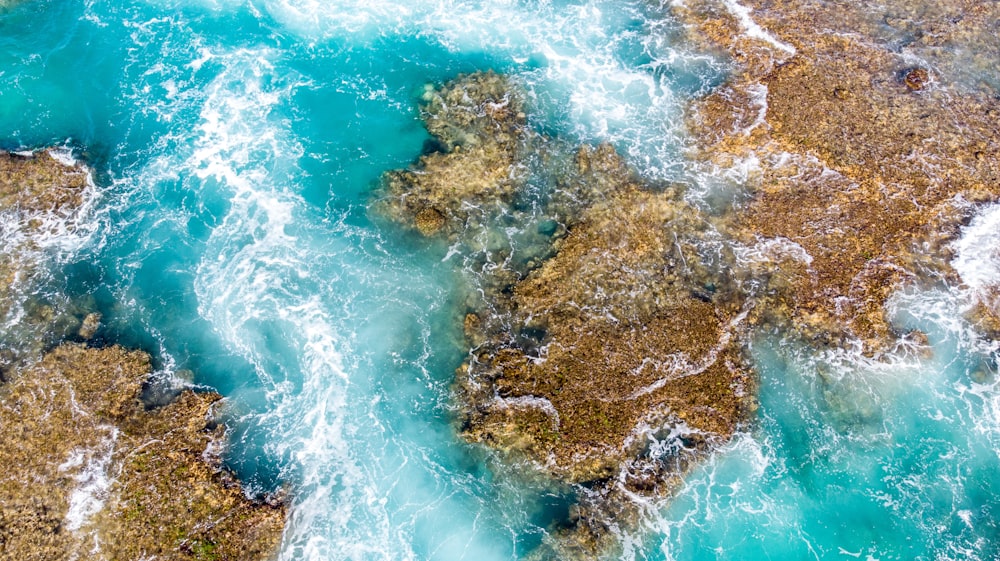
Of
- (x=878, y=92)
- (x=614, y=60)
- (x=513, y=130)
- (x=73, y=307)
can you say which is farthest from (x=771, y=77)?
(x=73, y=307)

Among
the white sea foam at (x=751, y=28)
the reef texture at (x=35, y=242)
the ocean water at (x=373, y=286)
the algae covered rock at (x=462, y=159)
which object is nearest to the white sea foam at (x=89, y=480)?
the ocean water at (x=373, y=286)

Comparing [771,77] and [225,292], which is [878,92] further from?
[225,292]

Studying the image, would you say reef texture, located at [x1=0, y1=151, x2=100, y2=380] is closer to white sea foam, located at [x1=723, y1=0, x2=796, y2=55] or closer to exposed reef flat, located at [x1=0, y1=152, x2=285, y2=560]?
exposed reef flat, located at [x1=0, y1=152, x2=285, y2=560]

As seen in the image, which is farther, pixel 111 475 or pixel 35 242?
pixel 35 242

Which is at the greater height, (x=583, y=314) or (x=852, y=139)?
(x=852, y=139)

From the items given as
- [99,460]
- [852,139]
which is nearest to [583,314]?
[852,139]

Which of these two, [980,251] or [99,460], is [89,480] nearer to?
[99,460]

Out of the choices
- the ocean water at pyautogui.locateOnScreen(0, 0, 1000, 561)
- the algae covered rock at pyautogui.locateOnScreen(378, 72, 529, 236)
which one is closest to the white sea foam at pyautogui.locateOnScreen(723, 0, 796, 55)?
the ocean water at pyautogui.locateOnScreen(0, 0, 1000, 561)
